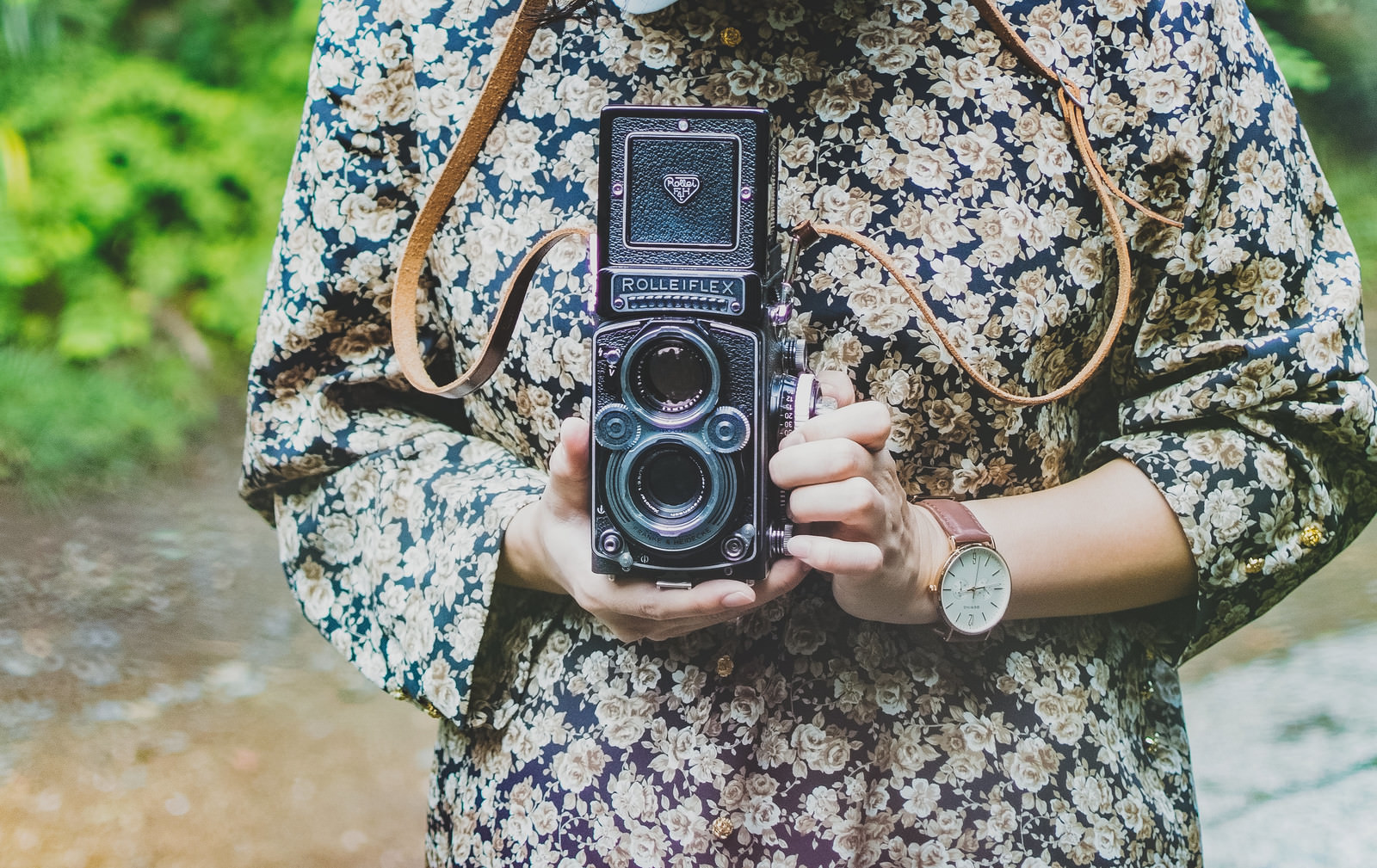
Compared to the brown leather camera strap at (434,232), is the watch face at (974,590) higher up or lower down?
lower down

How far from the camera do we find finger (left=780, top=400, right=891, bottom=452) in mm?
674

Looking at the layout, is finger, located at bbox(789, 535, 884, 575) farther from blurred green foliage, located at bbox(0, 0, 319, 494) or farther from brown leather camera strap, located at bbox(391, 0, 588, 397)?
blurred green foliage, located at bbox(0, 0, 319, 494)

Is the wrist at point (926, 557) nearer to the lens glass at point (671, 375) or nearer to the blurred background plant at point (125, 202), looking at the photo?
the lens glass at point (671, 375)

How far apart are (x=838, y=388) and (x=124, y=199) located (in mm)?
2940

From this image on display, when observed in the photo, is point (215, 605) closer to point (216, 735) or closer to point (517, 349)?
point (216, 735)

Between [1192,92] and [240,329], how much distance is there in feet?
9.62

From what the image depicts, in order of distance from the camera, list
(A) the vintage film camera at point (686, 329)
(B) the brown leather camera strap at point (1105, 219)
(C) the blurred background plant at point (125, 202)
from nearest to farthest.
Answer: (A) the vintage film camera at point (686, 329) → (B) the brown leather camera strap at point (1105, 219) → (C) the blurred background plant at point (125, 202)

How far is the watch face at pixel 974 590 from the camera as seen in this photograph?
2.43 ft

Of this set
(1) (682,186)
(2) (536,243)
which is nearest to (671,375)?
(1) (682,186)

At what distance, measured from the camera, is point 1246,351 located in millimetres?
794

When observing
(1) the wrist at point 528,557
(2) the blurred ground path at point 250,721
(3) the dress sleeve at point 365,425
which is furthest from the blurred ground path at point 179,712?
(1) the wrist at point 528,557

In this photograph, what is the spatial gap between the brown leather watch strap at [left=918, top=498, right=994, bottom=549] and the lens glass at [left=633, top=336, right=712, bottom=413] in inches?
7.9

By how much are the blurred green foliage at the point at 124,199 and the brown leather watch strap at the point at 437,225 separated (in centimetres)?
250

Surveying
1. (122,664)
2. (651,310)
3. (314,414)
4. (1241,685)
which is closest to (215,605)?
(122,664)
